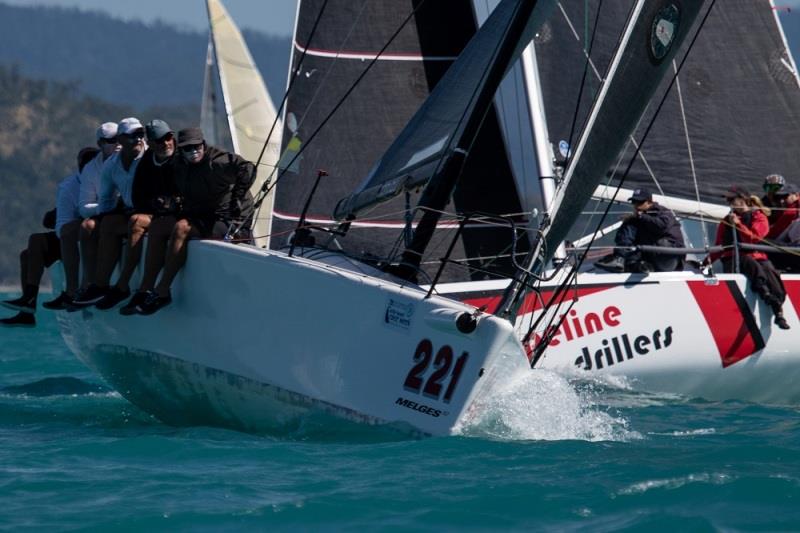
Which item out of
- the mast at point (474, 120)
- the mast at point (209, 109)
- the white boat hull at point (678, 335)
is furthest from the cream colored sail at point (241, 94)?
the mast at point (474, 120)

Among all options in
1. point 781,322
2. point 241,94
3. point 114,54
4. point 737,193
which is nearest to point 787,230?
point 737,193

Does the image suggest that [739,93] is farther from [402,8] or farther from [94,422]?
[94,422]

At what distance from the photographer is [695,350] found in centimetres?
915

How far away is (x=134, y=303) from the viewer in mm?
7141

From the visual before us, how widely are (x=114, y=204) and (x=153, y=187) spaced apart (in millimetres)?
323

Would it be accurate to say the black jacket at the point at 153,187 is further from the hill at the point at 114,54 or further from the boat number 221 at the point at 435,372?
the hill at the point at 114,54

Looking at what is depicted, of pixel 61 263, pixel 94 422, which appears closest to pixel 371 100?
pixel 61 263

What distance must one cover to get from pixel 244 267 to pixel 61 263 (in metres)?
1.99

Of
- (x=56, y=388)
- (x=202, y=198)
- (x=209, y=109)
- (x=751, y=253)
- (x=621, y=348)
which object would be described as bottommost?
(x=56, y=388)

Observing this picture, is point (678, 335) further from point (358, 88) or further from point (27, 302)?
point (27, 302)

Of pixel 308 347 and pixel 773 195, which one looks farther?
pixel 773 195

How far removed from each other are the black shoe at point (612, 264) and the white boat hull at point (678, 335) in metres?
0.21

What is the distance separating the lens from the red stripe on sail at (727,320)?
9148 millimetres

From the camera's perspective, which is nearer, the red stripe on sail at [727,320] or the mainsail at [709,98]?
the red stripe on sail at [727,320]
